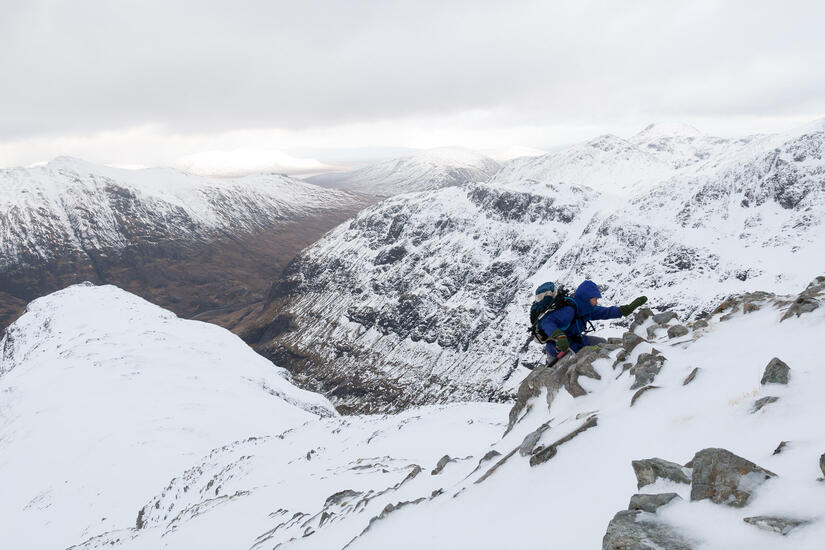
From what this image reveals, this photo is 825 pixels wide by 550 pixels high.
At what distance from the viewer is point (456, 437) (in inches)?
880

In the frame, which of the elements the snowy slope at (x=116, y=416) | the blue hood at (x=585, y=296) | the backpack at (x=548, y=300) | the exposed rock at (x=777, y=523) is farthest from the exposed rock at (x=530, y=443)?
the snowy slope at (x=116, y=416)

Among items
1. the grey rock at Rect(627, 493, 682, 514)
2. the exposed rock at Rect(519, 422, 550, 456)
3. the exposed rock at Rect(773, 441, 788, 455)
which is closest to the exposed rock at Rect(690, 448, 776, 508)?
the grey rock at Rect(627, 493, 682, 514)

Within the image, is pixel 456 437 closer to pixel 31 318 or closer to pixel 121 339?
pixel 121 339

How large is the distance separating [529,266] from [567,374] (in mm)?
146395

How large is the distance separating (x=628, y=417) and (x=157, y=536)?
2180 centimetres

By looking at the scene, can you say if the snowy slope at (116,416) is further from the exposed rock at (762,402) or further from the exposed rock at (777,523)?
the exposed rock at (777,523)

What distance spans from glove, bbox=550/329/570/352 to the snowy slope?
28.4 meters

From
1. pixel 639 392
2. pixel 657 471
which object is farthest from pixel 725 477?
pixel 639 392

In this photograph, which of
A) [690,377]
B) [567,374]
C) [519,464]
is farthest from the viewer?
[567,374]

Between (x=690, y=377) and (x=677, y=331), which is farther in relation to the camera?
(x=677, y=331)

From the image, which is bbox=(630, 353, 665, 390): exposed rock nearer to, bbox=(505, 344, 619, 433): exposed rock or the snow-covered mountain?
the snow-covered mountain

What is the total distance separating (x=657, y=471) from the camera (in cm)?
540

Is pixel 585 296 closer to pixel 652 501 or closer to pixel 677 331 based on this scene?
pixel 677 331

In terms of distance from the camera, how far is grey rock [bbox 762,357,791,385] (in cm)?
654
